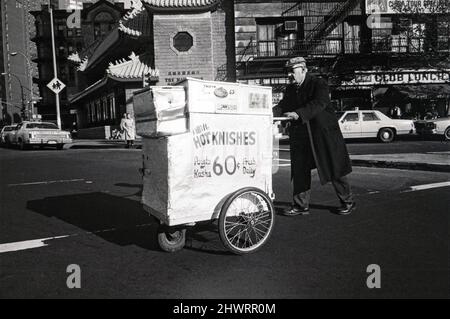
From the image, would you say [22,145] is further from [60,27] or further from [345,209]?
[60,27]

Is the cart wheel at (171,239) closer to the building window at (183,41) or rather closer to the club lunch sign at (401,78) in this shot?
the building window at (183,41)

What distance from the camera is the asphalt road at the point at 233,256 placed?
3.28 meters

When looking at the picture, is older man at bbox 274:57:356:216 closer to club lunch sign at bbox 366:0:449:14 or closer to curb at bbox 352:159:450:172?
curb at bbox 352:159:450:172

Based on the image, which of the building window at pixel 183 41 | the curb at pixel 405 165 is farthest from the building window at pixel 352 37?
the curb at pixel 405 165

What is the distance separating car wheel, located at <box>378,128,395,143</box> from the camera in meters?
20.2

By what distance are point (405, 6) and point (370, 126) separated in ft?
28.2

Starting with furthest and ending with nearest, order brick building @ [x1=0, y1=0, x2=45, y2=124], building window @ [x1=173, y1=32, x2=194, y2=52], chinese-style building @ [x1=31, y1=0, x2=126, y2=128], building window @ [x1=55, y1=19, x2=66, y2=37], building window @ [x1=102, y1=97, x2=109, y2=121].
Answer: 1. brick building @ [x1=0, y1=0, x2=45, y2=124]
2. building window @ [x1=55, y1=19, x2=66, y2=37]
3. chinese-style building @ [x1=31, y1=0, x2=126, y2=128]
4. building window @ [x1=102, y1=97, x2=109, y2=121]
5. building window @ [x1=173, y1=32, x2=194, y2=52]

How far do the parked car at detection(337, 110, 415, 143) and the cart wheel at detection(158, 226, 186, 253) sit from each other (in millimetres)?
16818

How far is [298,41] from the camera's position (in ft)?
88.1

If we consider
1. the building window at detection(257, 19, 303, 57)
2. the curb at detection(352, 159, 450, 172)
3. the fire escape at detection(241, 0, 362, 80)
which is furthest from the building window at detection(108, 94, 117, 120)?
the curb at detection(352, 159, 450, 172)

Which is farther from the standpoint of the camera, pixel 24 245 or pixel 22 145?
pixel 22 145

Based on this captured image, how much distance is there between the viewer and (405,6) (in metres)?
23.9

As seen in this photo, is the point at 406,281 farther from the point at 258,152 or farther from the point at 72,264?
the point at 72,264

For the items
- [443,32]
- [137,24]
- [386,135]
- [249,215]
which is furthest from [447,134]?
[137,24]
